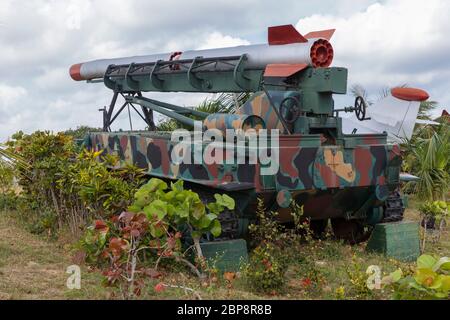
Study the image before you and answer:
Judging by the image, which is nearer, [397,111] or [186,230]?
[186,230]

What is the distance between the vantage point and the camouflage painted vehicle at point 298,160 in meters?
7.51

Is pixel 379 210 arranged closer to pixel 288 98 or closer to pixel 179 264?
pixel 288 98

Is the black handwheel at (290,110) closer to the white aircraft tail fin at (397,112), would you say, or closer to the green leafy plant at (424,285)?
the green leafy plant at (424,285)

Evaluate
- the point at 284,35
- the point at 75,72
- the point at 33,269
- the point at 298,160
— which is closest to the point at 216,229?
the point at 298,160

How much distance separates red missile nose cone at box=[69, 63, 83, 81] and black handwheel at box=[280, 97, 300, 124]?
7.05 meters

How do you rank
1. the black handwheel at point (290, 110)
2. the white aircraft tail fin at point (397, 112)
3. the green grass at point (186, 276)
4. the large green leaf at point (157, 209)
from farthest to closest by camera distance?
the white aircraft tail fin at point (397, 112)
the black handwheel at point (290, 110)
the large green leaf at point (157, 209)
the green grass at point (186, 276)

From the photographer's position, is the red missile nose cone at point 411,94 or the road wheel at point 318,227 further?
the red missile nose cone at point 411,94

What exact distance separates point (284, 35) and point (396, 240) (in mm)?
3231

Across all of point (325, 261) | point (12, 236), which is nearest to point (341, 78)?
point (325, 261)

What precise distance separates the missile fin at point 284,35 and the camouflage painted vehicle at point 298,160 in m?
0.47

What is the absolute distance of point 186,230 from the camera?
749 centimetres

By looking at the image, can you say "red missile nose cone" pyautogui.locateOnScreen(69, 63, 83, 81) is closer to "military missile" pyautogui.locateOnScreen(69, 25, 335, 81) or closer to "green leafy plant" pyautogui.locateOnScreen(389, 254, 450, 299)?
"military missile" pyautogui.locateOnScreen(69, 25, 335, 81)

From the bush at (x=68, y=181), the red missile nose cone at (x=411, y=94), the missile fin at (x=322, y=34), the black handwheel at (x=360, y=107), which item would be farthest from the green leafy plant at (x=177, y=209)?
the red missile nose cone at (x=411, y=94)
